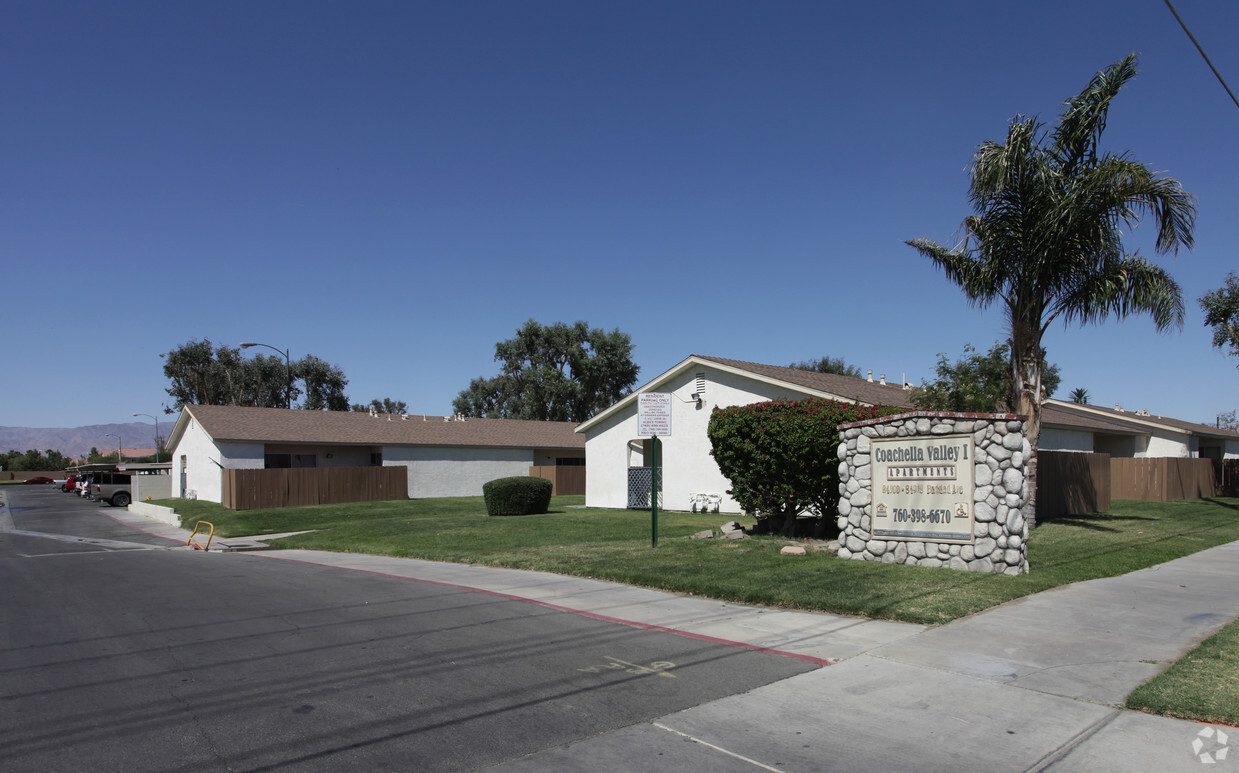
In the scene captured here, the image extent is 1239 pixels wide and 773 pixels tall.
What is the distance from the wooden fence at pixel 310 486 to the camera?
33250mm

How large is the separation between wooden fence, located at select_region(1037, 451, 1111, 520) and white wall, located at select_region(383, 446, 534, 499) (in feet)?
90.9

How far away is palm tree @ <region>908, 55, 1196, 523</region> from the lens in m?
15.9

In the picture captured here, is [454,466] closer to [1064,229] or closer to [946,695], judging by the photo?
[1064,229]

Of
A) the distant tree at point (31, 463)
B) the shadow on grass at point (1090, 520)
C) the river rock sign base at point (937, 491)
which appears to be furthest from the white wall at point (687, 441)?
the distant tree at point (31, 463)

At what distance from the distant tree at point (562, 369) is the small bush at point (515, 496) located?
38.5 metres

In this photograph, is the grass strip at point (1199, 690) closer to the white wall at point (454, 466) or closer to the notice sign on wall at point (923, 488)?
the notice sign on wall at point (923, 488)

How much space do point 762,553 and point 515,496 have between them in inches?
526

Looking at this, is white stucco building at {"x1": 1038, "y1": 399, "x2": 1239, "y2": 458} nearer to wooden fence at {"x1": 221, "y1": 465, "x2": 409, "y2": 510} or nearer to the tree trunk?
the tree trunk


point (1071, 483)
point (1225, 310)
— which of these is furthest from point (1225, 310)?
point (1071, 483)

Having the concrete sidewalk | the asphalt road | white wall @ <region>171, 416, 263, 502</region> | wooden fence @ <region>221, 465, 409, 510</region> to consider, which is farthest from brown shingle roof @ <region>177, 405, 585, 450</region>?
the concrete sidewalk

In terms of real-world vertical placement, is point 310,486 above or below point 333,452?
below

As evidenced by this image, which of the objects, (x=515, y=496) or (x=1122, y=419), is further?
(x=1122, y=419)

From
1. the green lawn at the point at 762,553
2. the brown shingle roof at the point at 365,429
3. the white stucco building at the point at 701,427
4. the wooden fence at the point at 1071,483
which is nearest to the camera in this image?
the green lawn at the point at 762,553

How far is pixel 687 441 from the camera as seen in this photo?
27031 mm
